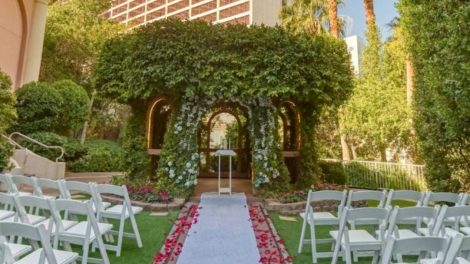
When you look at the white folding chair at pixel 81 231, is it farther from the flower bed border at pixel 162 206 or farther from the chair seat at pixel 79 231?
the flower bed border at pixel 162 206

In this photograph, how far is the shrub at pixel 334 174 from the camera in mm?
11634

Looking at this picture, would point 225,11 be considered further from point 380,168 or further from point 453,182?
point 453,182

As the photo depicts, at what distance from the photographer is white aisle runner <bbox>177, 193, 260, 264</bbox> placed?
402 cm

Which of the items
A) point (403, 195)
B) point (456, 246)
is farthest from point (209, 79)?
point (456, 246)

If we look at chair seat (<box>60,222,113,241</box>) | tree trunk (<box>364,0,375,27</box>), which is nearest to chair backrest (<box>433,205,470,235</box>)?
chair seat (<box>60,222,113,241</box>)

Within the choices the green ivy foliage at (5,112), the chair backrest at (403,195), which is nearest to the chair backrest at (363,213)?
the chair backrest at (403,195)

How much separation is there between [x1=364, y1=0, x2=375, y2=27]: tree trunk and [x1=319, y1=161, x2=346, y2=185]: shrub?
25.8ft

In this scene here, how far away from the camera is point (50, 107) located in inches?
510

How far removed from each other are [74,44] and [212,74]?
14.4m

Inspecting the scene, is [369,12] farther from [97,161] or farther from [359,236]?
[97,161]

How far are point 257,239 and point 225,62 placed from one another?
469 centimetres

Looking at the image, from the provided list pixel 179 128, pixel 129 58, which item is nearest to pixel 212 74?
pixel 179 128

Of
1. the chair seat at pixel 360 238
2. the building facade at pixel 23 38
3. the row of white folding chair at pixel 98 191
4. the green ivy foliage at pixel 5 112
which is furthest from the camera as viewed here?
the building facade at pixel 23 38

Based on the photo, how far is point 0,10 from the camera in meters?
13.3
